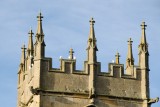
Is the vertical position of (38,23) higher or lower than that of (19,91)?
higher

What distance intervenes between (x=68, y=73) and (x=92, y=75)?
1.93 metres

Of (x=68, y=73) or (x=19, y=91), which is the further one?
(x=19, y=91)

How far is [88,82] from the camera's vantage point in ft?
253

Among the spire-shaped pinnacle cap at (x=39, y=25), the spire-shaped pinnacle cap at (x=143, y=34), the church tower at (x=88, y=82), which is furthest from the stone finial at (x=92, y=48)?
the spire-shaped pinnacle cap at (x=143, y=34)

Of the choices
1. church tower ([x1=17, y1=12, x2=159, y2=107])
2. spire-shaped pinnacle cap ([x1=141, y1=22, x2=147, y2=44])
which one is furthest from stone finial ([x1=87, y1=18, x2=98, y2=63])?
spire-shaped pinnacle cap ([x1=141, y1=22, x2=147, y2=44])

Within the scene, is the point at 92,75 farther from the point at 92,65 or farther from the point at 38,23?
the point at 38,23

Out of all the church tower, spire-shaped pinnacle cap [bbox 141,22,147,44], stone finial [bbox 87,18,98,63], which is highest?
spire-shaped pinnacle cap [bbox 141,22,147,44]

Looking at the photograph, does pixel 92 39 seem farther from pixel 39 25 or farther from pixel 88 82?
pixel 39 25

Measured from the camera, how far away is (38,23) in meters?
77.8

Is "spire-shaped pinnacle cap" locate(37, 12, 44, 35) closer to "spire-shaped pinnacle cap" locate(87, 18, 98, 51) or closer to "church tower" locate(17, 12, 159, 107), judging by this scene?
"church tower" locate(17, 12, 159, 107)

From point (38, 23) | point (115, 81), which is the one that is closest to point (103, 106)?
point (115, 81)

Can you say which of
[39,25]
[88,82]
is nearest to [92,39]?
[88,82]

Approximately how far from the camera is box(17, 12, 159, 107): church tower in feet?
250

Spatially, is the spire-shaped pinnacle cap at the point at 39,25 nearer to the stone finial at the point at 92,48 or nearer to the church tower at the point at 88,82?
the church tower at the point at 88,82
